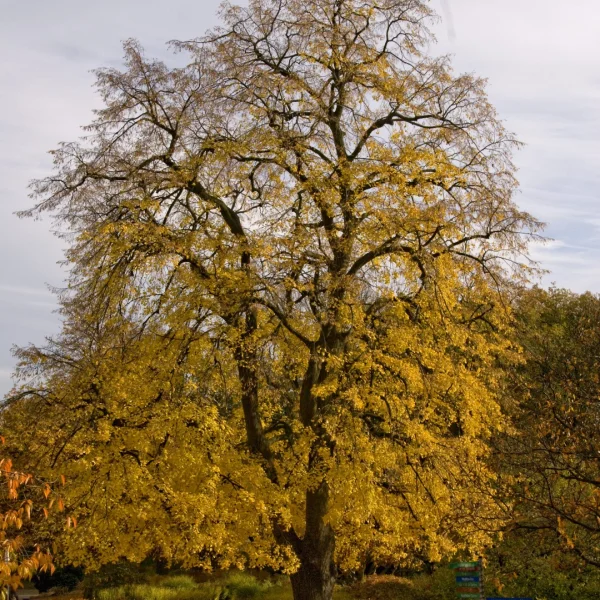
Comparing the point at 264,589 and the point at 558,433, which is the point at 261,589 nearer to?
the point at 264,589

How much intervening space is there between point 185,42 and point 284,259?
477cm

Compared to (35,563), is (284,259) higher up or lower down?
higher up

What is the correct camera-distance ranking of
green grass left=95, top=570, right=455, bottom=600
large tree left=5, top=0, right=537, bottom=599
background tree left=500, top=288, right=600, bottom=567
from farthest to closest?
green grass left=95, top=570, right=455, bottom=600
large tree left=5, top=0, right=537, bottom=599
background tree left=500, top=288, right=600, bottom=567

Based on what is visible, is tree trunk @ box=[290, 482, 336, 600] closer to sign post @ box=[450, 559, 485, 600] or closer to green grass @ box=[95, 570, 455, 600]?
sign post @ box=[450, 559, 485, 600]

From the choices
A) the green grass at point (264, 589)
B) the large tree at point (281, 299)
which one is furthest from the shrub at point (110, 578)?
the large tree at point (281, 299)

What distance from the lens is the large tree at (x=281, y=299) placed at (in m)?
13.2

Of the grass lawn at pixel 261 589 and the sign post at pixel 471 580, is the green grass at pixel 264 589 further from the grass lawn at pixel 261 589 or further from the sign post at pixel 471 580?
the sign post at pixel 471 580

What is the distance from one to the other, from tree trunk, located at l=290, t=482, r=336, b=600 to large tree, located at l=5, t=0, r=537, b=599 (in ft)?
0.13

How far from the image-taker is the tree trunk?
1413 centimetres

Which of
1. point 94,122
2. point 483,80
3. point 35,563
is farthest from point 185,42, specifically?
point 35,563

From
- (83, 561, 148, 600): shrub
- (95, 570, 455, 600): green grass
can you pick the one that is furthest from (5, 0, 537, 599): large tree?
(83, 561, 148, 600): shrub

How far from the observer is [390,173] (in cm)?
1341

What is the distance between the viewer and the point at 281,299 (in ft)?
45.7

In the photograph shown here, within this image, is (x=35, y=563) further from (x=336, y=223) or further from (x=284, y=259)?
(x=336, y=223)
